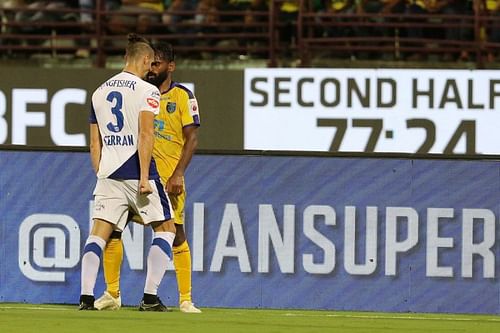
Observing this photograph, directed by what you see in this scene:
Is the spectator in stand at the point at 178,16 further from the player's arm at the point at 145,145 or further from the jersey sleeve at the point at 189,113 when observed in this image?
the player's arm at the point at 145,145

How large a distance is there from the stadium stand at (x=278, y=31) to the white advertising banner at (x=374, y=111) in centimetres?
24

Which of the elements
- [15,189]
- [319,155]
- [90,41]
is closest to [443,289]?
[319,155]

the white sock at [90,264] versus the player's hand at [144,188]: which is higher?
the player's hand at [144,188]

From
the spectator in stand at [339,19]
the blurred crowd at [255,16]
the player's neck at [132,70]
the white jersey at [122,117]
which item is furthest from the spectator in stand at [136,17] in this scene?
the white jersey at [122,117]

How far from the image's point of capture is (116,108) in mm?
9055

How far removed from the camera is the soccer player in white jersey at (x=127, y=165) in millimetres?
9008

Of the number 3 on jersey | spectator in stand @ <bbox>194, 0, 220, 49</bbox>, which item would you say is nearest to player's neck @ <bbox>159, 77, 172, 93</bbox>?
the number 3 on jersey

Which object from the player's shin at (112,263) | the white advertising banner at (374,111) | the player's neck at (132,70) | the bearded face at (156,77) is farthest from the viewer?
the white advertising banner at (374,111)

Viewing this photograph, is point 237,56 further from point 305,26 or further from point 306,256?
point 306,256

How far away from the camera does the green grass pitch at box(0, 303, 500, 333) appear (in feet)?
26.1

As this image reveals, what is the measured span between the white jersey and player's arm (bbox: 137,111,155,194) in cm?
5

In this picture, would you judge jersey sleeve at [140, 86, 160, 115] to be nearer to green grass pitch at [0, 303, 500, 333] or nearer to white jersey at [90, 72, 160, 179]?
white jersey at [90, 72, 160, 179]

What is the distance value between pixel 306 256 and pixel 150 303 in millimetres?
1817

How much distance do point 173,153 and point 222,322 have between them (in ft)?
6.09
